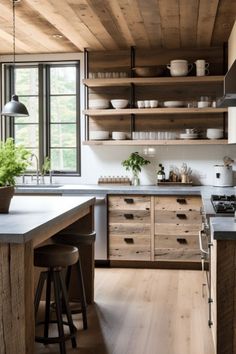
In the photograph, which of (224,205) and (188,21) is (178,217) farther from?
(188,21)

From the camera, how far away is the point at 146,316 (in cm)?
401

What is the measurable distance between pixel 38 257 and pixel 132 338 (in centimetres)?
91

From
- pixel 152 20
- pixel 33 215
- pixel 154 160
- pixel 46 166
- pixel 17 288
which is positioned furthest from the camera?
pixel 46 166

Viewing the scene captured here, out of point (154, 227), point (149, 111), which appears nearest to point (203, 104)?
point (149, 111)

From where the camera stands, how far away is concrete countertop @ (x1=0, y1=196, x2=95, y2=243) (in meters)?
2.51

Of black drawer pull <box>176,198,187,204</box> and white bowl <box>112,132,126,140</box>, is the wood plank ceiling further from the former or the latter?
black drawer pull <box>176,198,187,204</box>

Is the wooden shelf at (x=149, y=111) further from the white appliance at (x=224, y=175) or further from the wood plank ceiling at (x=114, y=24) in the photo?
the wood plank ceiling at (x=114, y=24)

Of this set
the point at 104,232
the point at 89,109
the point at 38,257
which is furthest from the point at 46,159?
the point at 38,257

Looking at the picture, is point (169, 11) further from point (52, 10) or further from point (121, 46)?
point (121, 46)

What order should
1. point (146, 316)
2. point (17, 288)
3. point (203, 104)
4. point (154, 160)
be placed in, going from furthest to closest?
point (154, 160) < point (203, 104) < point (146, 316) < point (17, 288)

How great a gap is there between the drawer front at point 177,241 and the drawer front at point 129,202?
379 mm

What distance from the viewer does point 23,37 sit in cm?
554

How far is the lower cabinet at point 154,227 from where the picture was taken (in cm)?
555

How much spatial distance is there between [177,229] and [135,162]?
100 cm
